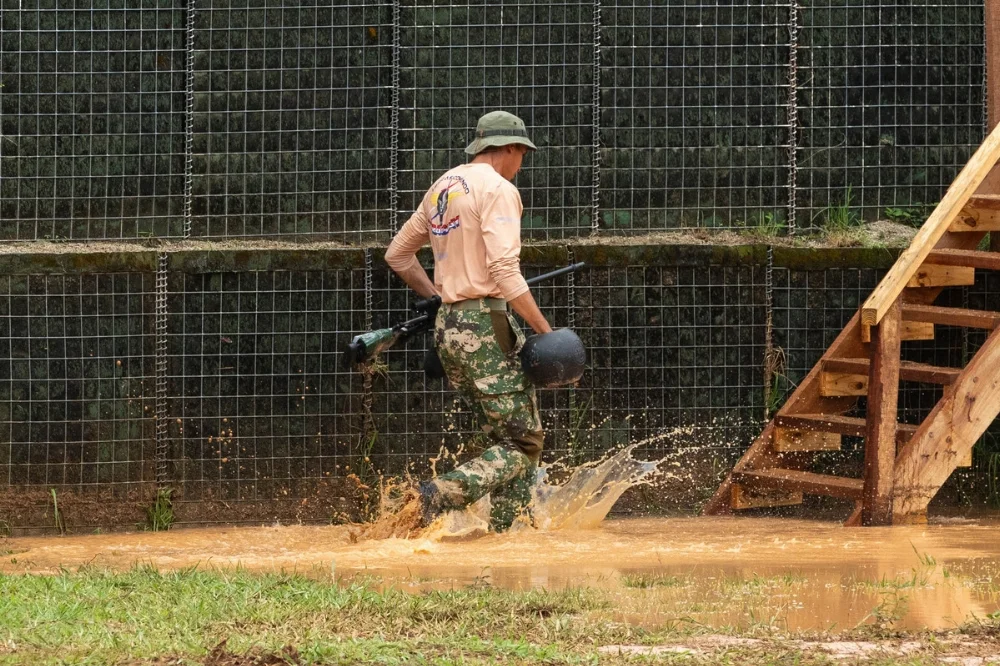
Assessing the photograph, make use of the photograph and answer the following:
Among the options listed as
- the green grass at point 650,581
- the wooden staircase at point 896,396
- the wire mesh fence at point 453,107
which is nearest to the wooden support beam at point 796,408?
the wooden staircase at point 896,396

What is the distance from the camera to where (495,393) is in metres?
6.95

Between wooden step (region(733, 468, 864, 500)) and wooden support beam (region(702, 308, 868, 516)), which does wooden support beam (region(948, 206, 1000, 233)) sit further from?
wooden step (region(733, 468, 864, 500))

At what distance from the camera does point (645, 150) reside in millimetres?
8469

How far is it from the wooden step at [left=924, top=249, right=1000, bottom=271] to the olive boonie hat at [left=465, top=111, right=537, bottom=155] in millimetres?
2611

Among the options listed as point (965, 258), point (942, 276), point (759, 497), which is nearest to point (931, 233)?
point (965, 258)

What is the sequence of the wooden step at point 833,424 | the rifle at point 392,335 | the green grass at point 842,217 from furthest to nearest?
the green grass at point 842,217 < the wooden step at point 833,424 < the rifle at point 392,335

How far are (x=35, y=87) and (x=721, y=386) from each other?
4.62 m

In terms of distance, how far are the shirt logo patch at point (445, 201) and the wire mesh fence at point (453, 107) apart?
1331 mm

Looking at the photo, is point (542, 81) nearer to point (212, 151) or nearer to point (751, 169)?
point (751, 169)

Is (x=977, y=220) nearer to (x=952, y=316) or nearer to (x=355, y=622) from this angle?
(x=952, y=316)

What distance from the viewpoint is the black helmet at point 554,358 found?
674 cm

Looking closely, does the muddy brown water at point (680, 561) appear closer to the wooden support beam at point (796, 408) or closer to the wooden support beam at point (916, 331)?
the wooden support beam at point (796, 408)

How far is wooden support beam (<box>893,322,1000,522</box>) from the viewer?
7547 mm

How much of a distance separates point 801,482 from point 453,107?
3.10 meters
